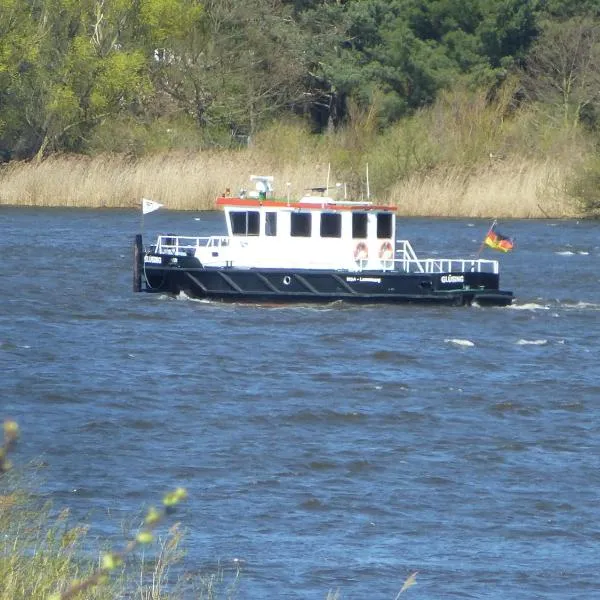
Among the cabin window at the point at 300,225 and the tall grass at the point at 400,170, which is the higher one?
the tall grass at the point at 400,170

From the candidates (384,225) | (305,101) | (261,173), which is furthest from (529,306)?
(305,101)

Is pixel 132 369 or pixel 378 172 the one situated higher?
pixel 378 172

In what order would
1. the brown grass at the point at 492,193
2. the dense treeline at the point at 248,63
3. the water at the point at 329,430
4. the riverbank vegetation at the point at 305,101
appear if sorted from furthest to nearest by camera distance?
the dense treeline at the point at 248,63 → the riverbank vegetation at the point at 305,101 → the brown grass at the point at 492,193 → the water at the point at 329,430

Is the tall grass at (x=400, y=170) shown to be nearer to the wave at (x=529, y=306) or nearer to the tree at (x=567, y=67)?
the tree at (x=567, y=67)

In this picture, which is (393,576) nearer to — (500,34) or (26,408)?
(26,408)

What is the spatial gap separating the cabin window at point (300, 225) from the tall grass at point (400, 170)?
722 inches

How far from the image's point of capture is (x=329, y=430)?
17.0 meters

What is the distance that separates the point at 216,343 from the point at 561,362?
5373 millimetres

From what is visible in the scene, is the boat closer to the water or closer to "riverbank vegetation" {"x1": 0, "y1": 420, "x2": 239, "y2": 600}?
the water

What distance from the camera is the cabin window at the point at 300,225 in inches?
1112

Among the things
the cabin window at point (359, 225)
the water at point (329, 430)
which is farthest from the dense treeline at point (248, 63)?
the cabin window at point (359, 225)

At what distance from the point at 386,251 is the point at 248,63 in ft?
127

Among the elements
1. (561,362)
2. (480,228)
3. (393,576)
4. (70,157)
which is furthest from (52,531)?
(70,157)

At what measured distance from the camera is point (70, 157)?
58.3m
